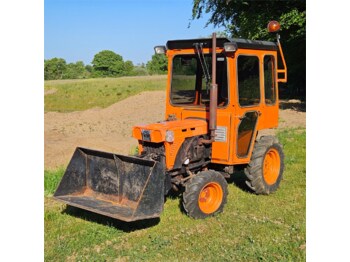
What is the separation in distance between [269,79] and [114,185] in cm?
299

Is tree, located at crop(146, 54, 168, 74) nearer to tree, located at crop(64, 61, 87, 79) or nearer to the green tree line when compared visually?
the green tree line

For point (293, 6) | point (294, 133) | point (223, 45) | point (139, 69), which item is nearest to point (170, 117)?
point (223, 45)

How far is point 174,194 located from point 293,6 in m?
12.6

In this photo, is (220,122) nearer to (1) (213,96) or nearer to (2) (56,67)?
(1) (213,96)

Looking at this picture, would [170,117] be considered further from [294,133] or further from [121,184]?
[294,133]

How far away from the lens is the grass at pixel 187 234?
14.6ft

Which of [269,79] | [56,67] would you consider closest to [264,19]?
[269,79]

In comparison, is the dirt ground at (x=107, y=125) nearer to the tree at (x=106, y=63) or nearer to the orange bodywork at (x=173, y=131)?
the orange bodywork at (x=173, y=131)

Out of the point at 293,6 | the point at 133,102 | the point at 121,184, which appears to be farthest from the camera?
the point at 133,102

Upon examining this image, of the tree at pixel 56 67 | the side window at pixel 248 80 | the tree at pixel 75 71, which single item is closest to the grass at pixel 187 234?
the side window at pixel 248 80

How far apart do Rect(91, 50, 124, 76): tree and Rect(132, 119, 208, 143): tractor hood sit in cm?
8888

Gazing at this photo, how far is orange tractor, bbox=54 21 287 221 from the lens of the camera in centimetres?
520

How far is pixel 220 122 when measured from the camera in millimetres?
5859

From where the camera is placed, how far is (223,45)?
219 inches
